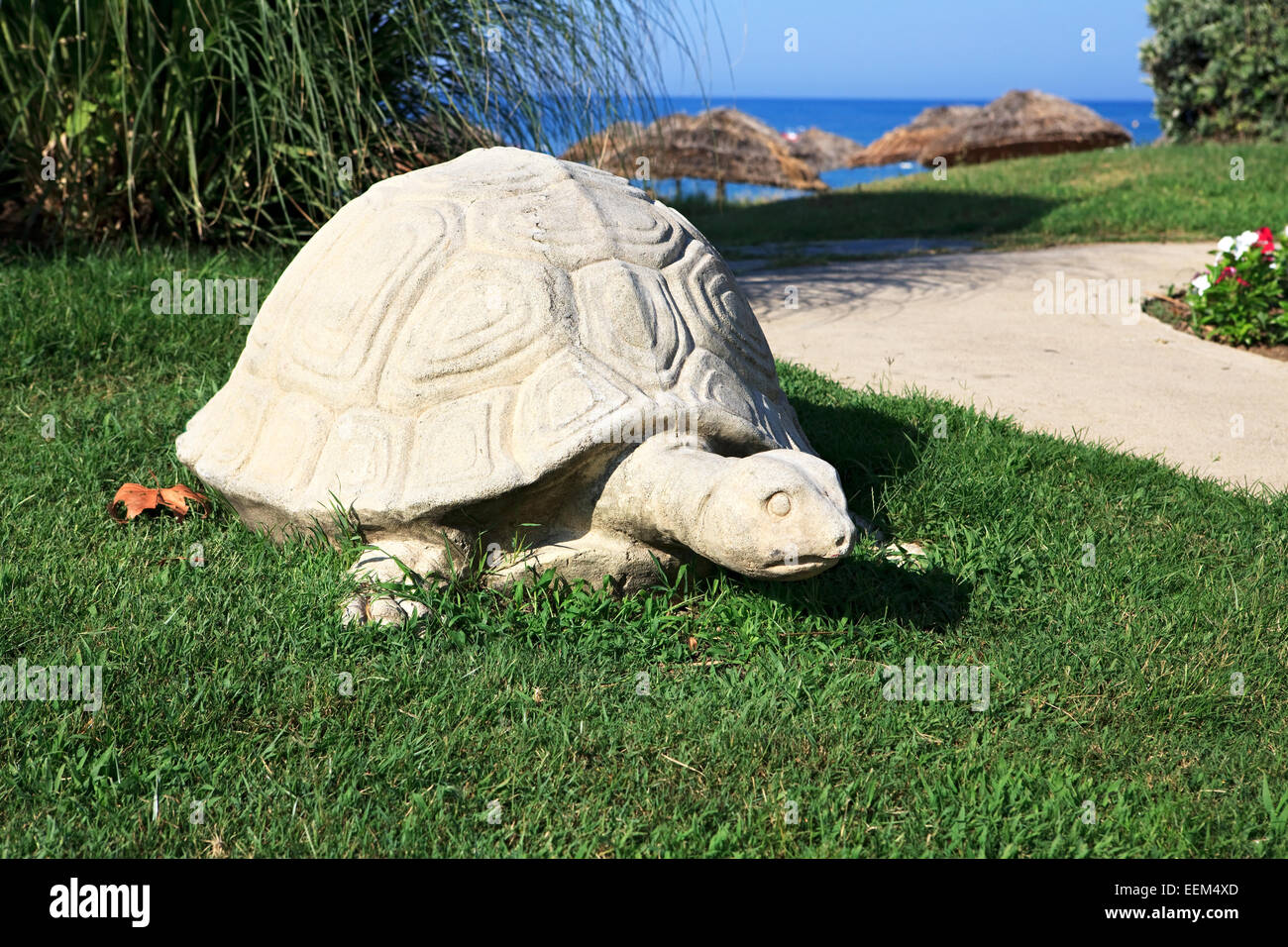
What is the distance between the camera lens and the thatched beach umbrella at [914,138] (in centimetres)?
2111

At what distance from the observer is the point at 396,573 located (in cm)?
318

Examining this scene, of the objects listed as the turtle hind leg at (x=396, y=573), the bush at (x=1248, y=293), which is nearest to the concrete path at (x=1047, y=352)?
the bush at (x=1248, y=293)

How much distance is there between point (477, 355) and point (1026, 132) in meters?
18.8

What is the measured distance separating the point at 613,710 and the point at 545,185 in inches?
68.6

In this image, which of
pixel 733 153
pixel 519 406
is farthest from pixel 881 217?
pixel 519 406

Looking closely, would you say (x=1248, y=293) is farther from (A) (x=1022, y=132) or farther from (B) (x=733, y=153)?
(A) (x=1022, y=132)

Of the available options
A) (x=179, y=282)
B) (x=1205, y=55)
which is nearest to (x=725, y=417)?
(x=179, y=282)

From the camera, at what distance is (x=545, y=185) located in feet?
11.6

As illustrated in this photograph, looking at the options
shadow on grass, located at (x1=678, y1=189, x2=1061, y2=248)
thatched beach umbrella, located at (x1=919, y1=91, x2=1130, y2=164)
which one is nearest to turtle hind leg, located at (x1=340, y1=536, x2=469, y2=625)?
shadow on grass, located at (x1=678, y1=189, x2=1061, y2=248)

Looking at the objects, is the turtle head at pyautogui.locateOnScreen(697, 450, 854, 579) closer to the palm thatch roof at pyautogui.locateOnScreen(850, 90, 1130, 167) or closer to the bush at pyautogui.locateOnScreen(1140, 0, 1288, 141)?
the bush at pyautogui.locateOnScreen(1140, 0, 1288, 141)

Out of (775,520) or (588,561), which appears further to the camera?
(588,561)

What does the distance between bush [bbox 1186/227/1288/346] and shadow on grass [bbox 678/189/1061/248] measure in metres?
3.81

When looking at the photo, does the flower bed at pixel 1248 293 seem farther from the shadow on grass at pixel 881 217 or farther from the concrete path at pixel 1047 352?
the shadow on grass at pixel 881 217

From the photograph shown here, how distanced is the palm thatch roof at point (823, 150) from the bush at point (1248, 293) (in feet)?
56.4
